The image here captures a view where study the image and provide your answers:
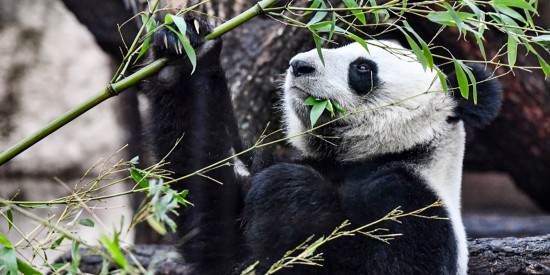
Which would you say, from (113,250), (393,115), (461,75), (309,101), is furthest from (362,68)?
(113,250)

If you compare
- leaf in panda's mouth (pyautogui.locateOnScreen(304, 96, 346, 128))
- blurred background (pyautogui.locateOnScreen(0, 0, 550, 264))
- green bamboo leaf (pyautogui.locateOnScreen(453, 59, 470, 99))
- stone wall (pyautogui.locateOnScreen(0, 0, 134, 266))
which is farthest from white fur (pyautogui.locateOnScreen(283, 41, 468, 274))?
stone wall (pyautogui.locateOnScreen(0, 0, 134, 266))

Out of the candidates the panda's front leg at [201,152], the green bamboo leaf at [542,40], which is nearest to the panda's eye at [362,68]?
the panda's front leg at [201,152]

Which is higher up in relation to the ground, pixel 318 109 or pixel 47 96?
pixel 318 109

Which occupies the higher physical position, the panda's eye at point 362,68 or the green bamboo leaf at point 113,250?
the green bamboo leaf at point 113,250

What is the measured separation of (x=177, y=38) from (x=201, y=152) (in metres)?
0.55

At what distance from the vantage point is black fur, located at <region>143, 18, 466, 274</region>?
2.70 metres

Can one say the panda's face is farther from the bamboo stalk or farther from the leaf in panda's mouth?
the bamboo stalk

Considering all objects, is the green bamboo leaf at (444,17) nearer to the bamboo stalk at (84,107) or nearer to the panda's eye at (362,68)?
the bamboo stalk at (84,107)

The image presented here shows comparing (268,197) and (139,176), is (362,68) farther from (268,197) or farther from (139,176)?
(139,176)

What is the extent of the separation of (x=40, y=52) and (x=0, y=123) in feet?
2.56

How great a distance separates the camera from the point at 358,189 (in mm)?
2904

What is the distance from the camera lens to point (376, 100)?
10.4 ft

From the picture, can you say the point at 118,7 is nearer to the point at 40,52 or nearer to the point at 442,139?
the point at 40,52

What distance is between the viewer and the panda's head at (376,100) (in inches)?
118
